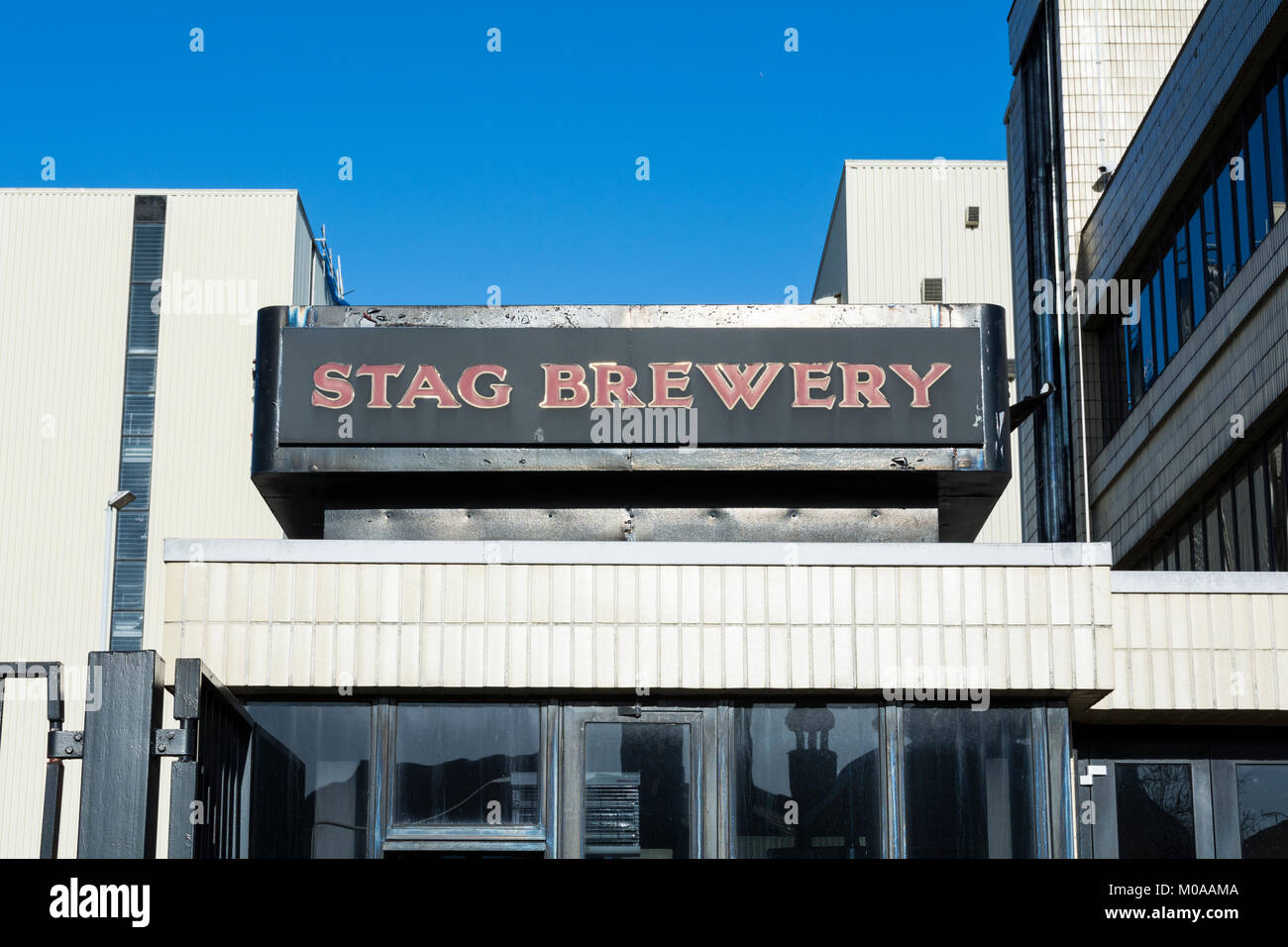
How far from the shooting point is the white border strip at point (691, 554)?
1347 cm

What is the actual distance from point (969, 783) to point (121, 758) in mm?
6313

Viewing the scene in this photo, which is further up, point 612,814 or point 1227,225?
point 1227,225

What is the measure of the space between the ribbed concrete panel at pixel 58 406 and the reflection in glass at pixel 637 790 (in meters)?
41.0

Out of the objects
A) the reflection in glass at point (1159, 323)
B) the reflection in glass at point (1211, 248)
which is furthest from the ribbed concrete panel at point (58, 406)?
the reflection in glass at point (1211, 248)

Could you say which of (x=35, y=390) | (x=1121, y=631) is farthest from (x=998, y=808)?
(x=35, y=390)

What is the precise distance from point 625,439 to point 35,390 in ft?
141

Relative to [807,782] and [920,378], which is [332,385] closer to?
[920,378]

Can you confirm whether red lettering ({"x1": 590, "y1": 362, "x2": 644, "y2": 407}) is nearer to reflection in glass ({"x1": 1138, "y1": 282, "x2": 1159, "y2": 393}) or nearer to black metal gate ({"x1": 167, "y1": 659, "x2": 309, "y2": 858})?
black metal gate ({"x1": 167, "y1": 659, "x2": 309, "y2": 858})

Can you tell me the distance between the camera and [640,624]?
13.4 metres

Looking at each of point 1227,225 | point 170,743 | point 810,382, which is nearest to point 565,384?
point 810,382

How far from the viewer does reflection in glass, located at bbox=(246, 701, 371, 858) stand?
13.1m

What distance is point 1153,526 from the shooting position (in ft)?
91.4

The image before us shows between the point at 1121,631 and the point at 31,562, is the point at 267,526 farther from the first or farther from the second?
the point at 1121,631
